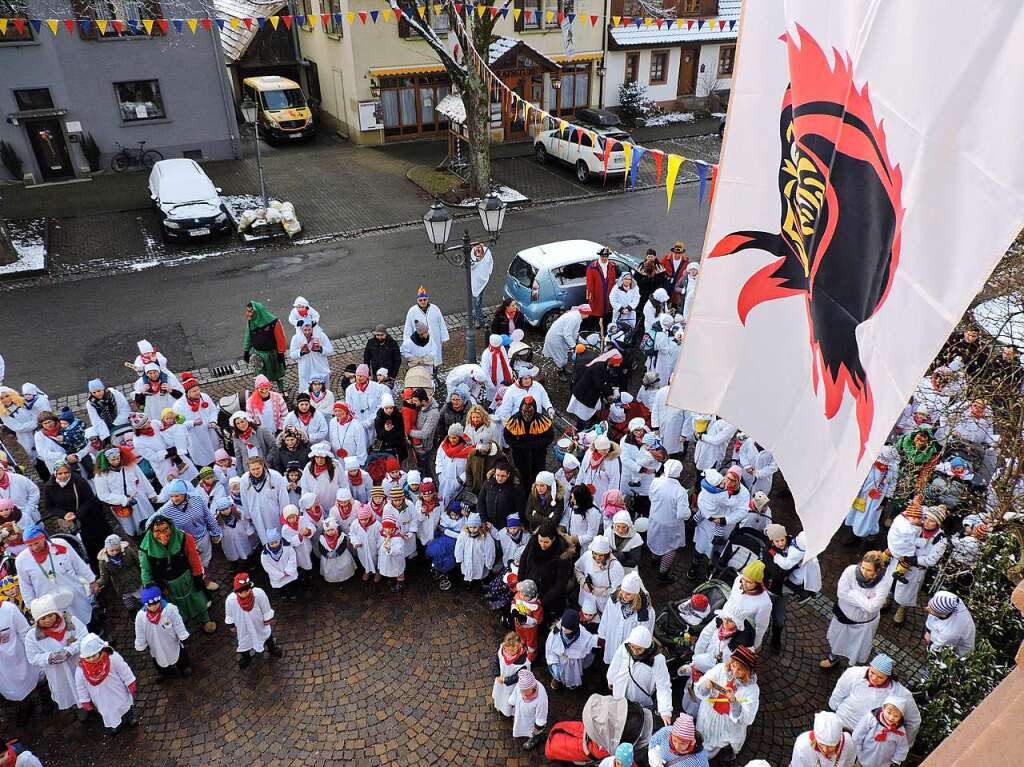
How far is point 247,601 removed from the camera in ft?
23.7

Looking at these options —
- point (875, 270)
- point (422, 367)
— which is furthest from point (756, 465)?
point (875, 270)

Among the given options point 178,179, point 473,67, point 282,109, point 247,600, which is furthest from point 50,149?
point 247,600

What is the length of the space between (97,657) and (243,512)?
95.4 inches

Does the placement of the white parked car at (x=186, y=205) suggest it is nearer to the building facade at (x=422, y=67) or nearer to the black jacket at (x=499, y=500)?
the building facade at (x=422, y=67)

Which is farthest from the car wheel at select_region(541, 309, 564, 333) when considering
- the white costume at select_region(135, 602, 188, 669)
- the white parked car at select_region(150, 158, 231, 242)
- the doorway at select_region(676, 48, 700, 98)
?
the doorway at select_region(676, 48, 700, 98)

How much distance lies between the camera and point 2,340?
47.4 ft

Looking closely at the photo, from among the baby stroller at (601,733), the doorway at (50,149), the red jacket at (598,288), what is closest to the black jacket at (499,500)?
the baby stroller at (601,733)

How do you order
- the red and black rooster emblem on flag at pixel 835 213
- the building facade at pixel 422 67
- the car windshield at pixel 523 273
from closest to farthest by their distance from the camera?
the red and black rooster emblem on flag at pixel 835 213 → the car windshield at pixel 523 273 → the building facade at pixel 422 67

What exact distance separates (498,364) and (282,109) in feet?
73.5

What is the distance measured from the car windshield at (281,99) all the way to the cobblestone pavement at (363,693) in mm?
24619

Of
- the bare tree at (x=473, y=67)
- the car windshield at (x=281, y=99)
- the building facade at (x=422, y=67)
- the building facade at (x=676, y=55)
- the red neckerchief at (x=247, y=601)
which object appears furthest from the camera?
the building facade at (x=676, y=55)

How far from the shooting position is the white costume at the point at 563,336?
1220 centimetres

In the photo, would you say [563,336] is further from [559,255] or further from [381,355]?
[381,355]

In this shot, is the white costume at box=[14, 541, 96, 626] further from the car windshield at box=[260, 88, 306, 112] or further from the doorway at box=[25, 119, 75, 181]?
the car windshield at box=[260, 88, 306, 112]
